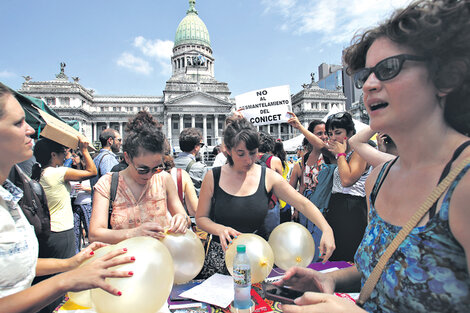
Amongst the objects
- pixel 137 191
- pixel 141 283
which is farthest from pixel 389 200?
pixel 137 191

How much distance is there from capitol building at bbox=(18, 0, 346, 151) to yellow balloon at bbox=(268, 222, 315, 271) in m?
41.6

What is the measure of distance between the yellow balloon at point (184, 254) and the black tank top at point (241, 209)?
0.59 meters

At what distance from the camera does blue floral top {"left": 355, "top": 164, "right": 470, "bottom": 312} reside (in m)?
0.95

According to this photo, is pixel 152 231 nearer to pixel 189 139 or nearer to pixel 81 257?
pixel 81 257

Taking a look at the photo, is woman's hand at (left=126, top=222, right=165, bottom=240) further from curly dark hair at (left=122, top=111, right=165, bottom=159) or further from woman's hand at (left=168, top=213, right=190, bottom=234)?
curly dark hair at (left=122, top=111, right=165, bottom=159)

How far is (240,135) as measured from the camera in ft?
8.61

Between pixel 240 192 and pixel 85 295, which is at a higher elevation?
pixel 240 192

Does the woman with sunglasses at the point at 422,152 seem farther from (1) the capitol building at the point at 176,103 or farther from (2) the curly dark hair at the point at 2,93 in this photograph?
(1) the capitol building at the point at 176,103

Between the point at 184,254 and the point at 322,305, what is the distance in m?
1.12

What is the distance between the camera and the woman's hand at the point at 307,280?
4.79ft

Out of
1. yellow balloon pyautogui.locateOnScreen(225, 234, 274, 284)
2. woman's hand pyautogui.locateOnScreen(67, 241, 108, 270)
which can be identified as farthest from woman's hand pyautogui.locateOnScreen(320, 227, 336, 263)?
woman's hand pyautogui.locateOnScreen(67, 241, 108, 270)

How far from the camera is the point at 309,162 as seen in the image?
448 cm

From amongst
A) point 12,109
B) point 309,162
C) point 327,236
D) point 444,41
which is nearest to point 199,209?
point 327,236

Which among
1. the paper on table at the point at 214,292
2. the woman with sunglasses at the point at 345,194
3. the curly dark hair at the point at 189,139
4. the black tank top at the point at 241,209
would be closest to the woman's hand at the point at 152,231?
the paper on table at the point at 214,292
